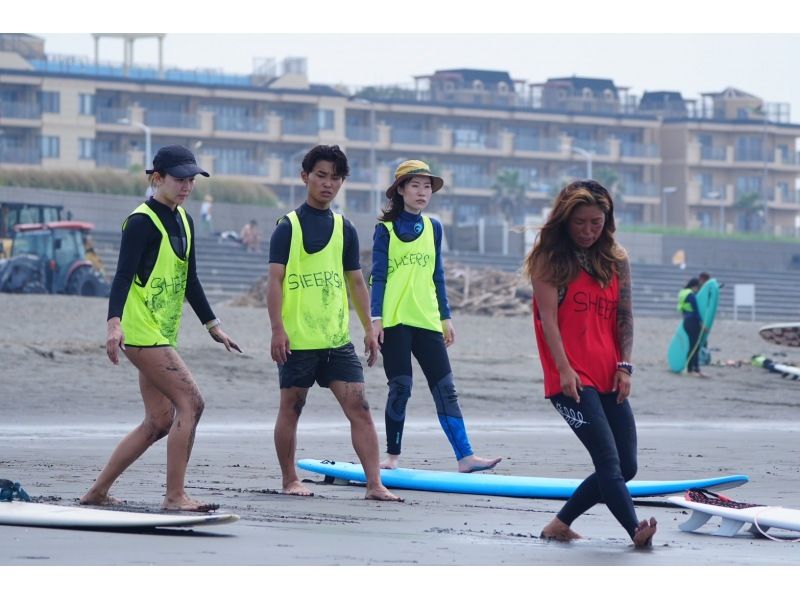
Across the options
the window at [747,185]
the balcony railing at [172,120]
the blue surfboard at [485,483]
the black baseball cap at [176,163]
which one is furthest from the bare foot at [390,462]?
the window at [747,185]

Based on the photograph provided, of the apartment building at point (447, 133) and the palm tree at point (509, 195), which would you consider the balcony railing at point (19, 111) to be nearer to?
the apartment building at point (447, 133)

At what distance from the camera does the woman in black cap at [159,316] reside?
762 cm

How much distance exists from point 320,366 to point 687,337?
54.5 feet

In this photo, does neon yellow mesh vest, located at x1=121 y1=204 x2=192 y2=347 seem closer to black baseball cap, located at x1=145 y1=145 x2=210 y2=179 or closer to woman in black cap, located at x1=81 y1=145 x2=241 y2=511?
woman in black cap, located at x1=81 y1=145 x2=241 y2=511

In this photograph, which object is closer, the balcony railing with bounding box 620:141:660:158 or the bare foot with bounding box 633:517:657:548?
the bare foot with bounding box 633:517:657:548

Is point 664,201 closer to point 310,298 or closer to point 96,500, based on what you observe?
point 310,298

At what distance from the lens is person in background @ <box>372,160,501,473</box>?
9.74m

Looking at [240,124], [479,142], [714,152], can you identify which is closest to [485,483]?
[240,124]

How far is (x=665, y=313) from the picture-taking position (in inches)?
2076

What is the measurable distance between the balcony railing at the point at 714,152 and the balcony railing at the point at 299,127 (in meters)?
29.8

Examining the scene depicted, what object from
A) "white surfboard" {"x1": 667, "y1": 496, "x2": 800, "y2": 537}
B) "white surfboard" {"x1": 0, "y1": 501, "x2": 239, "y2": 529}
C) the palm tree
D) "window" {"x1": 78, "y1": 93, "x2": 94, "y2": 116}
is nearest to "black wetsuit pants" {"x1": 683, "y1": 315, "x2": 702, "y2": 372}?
"white surfboard" {"x1": 667, "y1": 496, "x2": 800, "y2": 537}

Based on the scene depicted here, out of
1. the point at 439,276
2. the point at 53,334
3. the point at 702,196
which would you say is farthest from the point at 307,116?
the point at 439,276

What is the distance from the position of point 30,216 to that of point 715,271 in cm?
3349

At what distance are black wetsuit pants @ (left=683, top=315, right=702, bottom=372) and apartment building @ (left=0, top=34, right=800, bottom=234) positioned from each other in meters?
56.9
